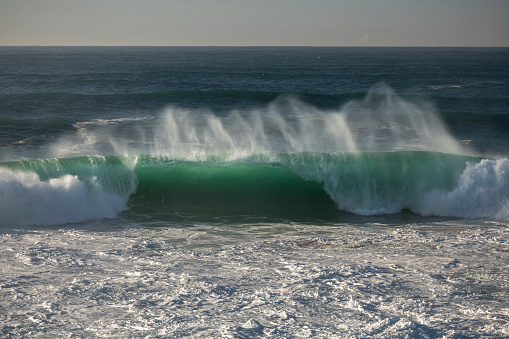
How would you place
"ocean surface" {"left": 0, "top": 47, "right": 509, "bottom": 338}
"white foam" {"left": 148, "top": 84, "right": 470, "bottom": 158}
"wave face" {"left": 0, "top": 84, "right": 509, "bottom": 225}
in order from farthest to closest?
"white foam" {"left": 148, "top": 84, "right": 470, "bottom": 158}, "wave face" {"left": 0, "top": 84, "right": 509, "bottom": 225}, "ocean surface" {"left": 0, "top": 47, "right": 509, "bottom": 338}

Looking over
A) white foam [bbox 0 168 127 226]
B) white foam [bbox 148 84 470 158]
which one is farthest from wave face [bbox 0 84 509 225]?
white foam [bbox 148 84 470 158]

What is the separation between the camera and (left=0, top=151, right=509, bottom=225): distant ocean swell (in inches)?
412

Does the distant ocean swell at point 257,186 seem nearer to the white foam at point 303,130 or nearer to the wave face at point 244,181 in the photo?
the wave face at point 244,181

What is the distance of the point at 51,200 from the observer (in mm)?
10312

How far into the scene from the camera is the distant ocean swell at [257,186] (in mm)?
10477

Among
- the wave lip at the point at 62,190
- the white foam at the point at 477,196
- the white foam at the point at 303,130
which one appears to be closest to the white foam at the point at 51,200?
the wave lip at the point at 62,190

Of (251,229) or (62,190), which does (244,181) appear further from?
(62,190)

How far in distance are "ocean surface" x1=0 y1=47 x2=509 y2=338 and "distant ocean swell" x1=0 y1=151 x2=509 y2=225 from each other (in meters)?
0.04

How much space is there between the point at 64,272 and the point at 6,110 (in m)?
19.9

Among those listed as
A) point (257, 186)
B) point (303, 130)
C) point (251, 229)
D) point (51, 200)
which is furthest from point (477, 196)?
point (303, 130)

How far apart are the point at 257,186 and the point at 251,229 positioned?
3.11 m

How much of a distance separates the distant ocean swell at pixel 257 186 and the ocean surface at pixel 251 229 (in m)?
0.04

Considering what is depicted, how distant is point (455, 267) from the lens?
7.14 metres

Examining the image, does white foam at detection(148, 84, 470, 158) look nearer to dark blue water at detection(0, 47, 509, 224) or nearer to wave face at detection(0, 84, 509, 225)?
dark blue water at detection(0, 47, 509, 224)
